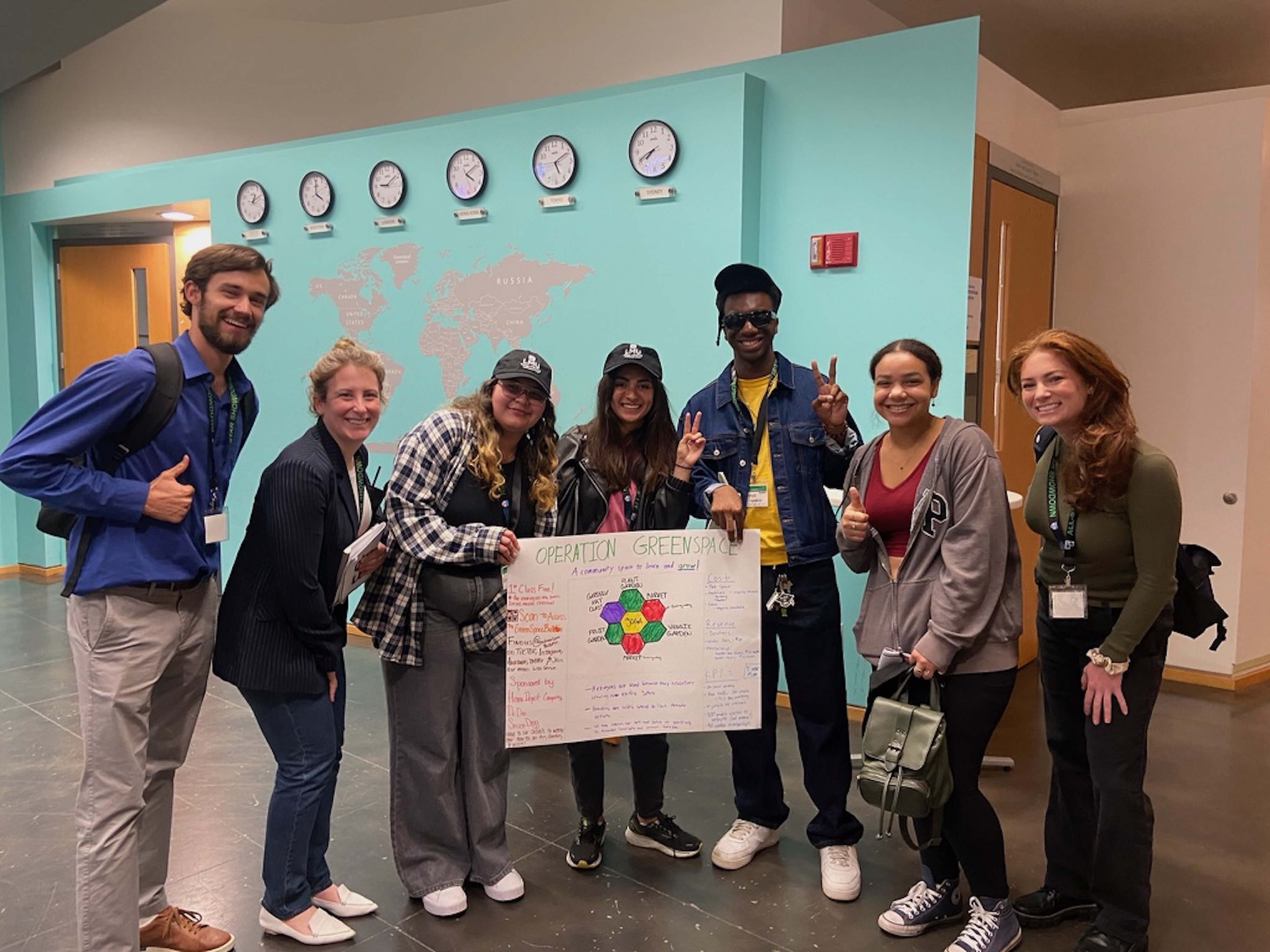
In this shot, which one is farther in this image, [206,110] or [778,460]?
[206,110]

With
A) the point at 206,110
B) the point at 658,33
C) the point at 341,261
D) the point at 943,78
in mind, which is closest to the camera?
the point at 943,78

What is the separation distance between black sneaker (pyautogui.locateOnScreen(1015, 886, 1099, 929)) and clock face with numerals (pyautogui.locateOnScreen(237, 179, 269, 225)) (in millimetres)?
5378

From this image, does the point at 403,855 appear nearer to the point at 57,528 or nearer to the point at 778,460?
the point at 57,528

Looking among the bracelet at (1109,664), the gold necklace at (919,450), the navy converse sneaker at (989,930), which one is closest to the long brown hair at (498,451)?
the gold necklace at (919,450)

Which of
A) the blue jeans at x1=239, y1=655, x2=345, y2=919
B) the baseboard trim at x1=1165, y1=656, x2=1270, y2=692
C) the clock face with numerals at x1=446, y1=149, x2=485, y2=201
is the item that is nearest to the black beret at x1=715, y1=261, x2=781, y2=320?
the blue jeans at x1=239, y1=655, x2=345, y2=919

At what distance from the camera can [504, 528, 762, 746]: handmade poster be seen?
264 centimetres

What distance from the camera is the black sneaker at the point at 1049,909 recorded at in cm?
261

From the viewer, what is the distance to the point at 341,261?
18.2 feet

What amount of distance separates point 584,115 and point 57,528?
3.28m

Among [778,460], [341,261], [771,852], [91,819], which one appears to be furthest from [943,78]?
[91,819]

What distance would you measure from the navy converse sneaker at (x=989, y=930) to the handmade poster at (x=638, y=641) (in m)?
0.75

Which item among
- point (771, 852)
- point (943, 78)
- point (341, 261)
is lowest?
point (771, 852)

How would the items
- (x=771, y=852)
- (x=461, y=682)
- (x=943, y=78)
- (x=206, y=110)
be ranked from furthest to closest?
(x=206, y=110)
(x=943, y=78)
(x=771, y=852)
(x=461, y=682)

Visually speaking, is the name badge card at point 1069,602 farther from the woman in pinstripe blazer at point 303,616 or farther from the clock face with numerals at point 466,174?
the clock face with numerals at point 466,174
